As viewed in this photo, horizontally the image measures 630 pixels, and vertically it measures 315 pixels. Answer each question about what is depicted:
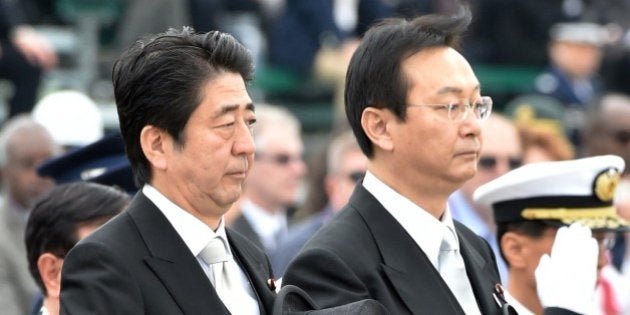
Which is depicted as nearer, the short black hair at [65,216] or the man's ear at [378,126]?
the man's ear at [378,126]

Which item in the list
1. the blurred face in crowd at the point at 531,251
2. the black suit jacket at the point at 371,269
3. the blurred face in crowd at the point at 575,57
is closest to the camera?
the black suit jacket at the point at 371,269

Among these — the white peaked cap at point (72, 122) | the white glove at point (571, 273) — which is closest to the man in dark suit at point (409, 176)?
the white glove at point (571, 273)

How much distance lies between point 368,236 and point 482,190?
1.14 metres

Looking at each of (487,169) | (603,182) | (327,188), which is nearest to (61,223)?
(603,182)

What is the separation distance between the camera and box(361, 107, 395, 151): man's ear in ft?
15.3

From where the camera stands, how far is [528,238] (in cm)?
554

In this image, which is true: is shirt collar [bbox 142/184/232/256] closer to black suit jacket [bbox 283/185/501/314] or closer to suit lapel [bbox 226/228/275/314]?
suit lapel [bbox 226/228/275/314]

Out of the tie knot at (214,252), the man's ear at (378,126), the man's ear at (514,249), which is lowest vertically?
the man's ear at (514,249)

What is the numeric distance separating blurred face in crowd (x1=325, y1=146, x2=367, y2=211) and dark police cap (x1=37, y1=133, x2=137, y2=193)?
2449mm

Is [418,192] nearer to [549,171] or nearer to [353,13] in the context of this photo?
[549,171]

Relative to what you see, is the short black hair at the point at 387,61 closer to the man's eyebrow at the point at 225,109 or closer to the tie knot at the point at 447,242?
the tie knot at the point at 447,242

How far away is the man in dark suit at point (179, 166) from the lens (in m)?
4.19

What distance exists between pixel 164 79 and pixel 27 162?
14.4 feet

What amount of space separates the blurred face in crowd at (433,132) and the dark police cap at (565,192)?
994 millimetres
